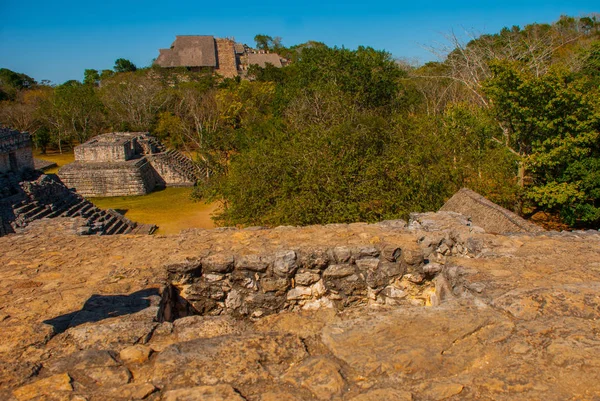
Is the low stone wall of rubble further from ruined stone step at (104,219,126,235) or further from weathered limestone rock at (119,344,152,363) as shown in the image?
ruined stone step at (104,219,126,235)

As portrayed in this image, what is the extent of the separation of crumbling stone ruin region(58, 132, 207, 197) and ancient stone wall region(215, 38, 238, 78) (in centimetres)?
3242

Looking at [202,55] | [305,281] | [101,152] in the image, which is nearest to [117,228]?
[101,152]

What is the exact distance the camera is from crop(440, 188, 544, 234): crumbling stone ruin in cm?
1001

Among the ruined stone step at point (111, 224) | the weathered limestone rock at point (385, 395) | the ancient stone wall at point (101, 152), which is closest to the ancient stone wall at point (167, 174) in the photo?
Result: the ancient stone wall at point (101, 152)

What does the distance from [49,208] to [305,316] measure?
1528 centimetres

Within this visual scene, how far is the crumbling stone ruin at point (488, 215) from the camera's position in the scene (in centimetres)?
1001

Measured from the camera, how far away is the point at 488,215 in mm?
10742

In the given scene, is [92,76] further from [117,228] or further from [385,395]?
[385,395]

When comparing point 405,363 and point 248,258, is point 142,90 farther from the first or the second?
point 405,363

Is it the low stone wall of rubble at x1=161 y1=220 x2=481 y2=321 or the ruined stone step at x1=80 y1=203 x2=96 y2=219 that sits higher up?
the low stone wall of rubble at x1=161 y1=220 x2=481 y2=321

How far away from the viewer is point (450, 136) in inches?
617

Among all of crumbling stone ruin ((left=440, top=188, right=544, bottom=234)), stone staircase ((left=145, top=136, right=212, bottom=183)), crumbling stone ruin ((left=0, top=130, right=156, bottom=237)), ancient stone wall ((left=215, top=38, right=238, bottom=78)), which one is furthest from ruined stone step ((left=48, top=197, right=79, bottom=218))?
ancient stone wall ((left=215, top=38, right=238, bottom=78))

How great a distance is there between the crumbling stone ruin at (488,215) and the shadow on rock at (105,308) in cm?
710

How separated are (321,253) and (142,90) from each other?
34106mm
